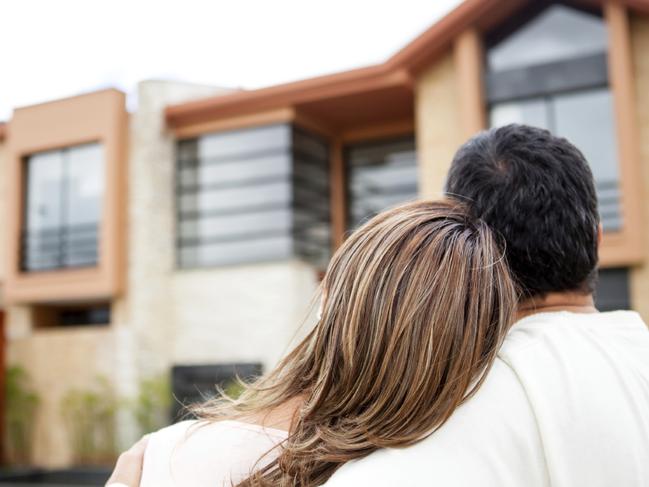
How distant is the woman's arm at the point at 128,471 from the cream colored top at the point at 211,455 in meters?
A: 0.02

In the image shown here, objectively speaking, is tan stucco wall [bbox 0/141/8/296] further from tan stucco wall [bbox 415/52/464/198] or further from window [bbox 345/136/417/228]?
tan stucco wall [bbox 415/52/464/198]

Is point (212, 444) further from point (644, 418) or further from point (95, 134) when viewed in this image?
point (95, 134)

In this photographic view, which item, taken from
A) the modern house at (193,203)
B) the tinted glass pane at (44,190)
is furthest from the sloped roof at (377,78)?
the tinted glass pane at (44,190)

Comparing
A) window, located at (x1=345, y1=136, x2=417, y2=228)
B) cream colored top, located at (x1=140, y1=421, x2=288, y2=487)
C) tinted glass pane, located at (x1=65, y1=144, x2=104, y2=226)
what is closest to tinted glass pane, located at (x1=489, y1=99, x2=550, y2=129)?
window, located at (x1=345, y1=136, x2=417, y2=228)

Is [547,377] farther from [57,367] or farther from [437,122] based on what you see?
[57,367]

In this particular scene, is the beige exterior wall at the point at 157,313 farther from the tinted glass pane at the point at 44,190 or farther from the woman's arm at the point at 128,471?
the woman's arm at the point at 128,471

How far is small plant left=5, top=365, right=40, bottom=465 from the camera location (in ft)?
44.3

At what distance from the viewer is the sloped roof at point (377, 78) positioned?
424 inches

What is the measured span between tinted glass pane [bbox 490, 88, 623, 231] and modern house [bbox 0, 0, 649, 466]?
1.38 meters

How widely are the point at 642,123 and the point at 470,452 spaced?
1005 cm

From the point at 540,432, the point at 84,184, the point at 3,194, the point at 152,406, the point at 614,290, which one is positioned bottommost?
the point at 152,406

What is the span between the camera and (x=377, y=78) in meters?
12.0

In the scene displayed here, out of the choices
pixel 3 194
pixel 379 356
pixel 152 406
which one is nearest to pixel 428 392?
pixel 379 356

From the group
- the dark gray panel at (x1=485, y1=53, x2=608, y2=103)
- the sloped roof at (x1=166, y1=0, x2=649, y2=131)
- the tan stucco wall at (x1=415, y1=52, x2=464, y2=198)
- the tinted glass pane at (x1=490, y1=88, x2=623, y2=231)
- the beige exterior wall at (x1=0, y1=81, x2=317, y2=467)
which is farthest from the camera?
the beige exterior wall at (x1=0, y1=81, x2=317, y2=467)
